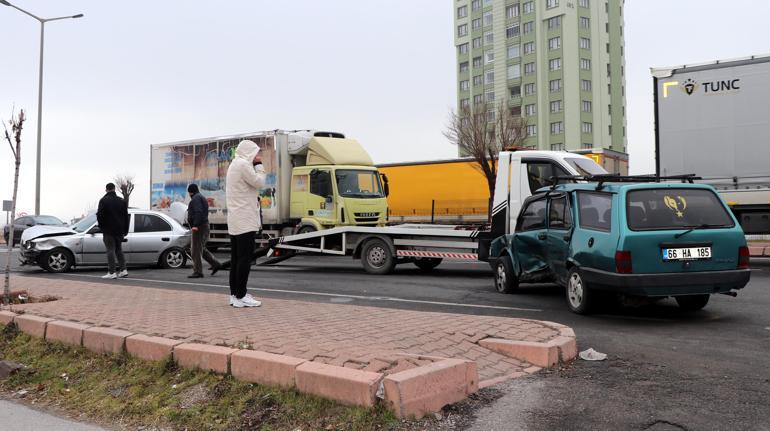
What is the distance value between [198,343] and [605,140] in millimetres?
68180

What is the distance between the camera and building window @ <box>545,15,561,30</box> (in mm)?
67438

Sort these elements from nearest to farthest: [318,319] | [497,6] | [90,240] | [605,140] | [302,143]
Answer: [318,319] < [90,240] < [302,143] < [605,140] < [497,6]

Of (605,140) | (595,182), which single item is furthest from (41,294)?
(605,140)

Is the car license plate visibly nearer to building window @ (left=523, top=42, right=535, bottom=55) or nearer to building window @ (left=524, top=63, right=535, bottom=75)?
building window @ (left=524, top=63, right=535, bottom=75)

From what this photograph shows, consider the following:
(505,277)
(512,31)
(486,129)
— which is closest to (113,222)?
(505,277)

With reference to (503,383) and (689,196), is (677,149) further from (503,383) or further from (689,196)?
(503,383)

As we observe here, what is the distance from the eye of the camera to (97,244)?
14680 millimetres

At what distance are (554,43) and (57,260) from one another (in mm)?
62403

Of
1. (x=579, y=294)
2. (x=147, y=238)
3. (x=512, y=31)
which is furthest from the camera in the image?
(x=512, y=31)

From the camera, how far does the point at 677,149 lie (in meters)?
13.5

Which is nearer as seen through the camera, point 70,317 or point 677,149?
point 70,317

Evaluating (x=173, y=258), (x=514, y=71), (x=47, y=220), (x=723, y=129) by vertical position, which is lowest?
(x=173, y=258)

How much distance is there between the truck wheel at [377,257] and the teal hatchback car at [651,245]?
5.92 meters

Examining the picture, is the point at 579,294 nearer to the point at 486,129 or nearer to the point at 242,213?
the point at 242,213
